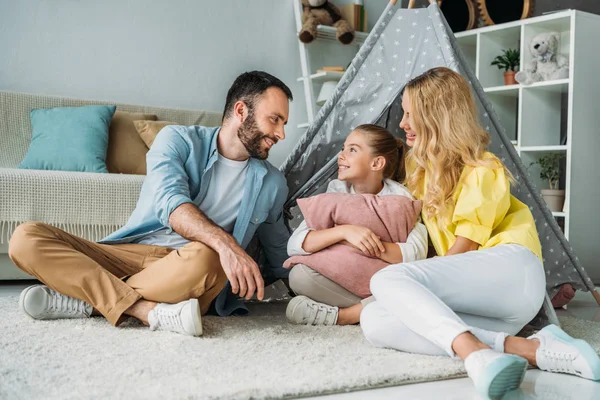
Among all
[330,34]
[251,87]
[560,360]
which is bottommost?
[560,360]

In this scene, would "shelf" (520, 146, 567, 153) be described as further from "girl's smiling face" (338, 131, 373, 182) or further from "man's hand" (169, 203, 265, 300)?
"man's hand" (169, 203, 265, 300)

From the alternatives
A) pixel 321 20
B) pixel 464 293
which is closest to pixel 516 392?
pixel 464 293

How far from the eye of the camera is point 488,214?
1753mm

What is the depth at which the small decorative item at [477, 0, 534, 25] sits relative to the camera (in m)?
4.27

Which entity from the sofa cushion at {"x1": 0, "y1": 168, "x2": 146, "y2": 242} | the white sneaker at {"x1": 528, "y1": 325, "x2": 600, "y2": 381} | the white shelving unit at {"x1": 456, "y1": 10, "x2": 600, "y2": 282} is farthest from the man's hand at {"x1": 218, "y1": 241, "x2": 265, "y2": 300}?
the white shelving unit at {"x1": 456, "y1": 10, "x2": 600, "y2": 282}

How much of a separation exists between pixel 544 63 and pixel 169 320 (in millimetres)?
2934

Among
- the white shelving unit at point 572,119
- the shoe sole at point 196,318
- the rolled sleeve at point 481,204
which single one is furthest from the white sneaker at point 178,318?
the white shelving unit at point 572,119

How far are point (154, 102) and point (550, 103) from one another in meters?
2.41

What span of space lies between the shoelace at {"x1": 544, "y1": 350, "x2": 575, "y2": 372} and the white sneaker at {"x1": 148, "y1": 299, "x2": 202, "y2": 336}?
832 millimetres

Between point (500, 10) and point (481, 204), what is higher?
point (500, 10)

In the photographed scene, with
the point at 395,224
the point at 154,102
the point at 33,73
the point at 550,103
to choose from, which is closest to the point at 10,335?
the point at 395,224

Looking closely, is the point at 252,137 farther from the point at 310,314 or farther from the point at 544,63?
the point at 544,63

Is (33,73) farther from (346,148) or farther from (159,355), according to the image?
(159,355)

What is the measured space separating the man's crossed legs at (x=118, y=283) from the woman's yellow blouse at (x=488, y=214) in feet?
2.16
